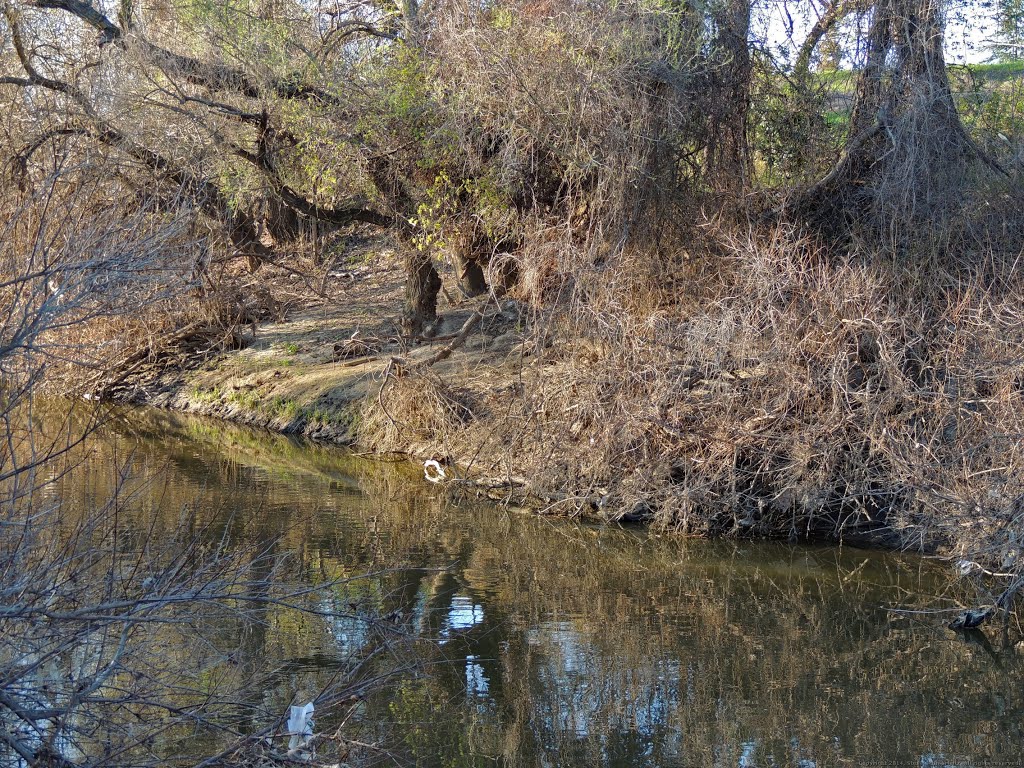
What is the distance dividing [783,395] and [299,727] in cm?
617

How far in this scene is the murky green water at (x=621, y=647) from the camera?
664 cm

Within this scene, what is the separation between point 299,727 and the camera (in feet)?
17.1

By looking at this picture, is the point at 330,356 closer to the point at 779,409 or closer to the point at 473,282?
the point at 473,282

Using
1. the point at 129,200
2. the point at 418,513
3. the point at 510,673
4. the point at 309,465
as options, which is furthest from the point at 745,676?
the point at 129,200

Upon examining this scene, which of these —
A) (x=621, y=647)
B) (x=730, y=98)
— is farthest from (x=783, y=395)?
(x=730, y=98)

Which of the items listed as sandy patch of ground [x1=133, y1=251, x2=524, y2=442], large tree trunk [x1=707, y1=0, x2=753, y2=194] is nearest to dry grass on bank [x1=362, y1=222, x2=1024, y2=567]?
large tree trunk [x1=707, y1=0, x2=753, y2=194]

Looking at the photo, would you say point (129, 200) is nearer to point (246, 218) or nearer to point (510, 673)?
point (246, 218)

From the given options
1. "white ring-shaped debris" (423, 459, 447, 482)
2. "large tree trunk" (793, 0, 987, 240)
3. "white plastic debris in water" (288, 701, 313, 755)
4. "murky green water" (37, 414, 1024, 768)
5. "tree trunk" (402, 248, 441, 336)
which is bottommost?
"white ring-shaped debris" (423, 459, 447, 482)

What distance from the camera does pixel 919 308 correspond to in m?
10.9

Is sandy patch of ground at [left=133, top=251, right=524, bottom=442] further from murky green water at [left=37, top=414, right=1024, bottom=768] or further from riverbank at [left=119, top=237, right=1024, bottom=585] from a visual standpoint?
murky green water at [left=37, top=414, right=1024, bottom=768]

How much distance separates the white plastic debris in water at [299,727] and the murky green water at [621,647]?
0.90 metres

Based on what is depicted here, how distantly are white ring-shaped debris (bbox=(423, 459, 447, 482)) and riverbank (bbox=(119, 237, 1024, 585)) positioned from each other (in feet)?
0.69

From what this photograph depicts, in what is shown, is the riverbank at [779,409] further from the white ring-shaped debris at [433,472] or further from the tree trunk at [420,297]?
the tree trunk at [420,297]

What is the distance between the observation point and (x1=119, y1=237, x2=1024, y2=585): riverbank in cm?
931
